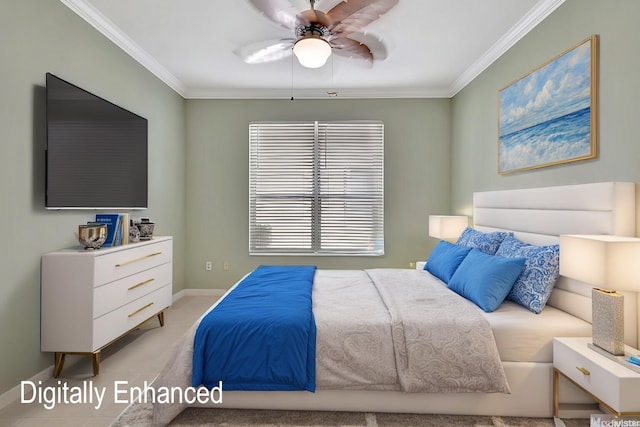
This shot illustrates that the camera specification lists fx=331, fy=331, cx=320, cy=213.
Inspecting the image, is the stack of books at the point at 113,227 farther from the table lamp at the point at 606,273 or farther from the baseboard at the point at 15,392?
the table lamp at the point at 606,273

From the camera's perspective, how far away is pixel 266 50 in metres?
2.66

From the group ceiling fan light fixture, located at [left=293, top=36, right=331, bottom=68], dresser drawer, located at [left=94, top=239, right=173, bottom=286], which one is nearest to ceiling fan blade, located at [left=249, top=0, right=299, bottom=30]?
ceiling fan light fixture, located at [left=293, top=36, right=331, bottom=68]

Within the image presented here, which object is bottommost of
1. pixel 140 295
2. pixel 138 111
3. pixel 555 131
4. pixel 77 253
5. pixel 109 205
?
pixel 140 295

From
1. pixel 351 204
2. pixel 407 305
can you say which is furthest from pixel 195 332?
pixel 351 204

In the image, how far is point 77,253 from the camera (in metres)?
2.25

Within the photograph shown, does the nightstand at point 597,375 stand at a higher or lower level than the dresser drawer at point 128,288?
lower

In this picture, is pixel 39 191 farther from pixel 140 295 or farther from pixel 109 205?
pixel 140 295

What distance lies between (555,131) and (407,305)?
1677 mm

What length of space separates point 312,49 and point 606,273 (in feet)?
6.75

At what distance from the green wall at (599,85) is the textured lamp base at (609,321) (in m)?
0.73

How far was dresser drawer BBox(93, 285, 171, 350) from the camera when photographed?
7.64 ft

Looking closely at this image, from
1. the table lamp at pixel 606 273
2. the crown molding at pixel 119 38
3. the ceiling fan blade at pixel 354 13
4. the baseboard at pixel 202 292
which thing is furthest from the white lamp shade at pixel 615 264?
the baseboard at pixel 202 292

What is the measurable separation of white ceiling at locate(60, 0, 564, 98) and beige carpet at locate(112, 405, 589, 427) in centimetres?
262
